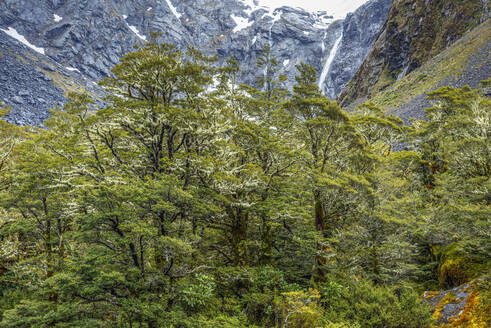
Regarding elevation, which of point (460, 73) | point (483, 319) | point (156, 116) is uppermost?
point (460, 73)

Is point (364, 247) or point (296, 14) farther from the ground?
point (296, 14)

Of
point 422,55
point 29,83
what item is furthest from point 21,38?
point 422,55

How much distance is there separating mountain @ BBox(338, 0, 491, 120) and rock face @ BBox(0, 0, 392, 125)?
5310cm

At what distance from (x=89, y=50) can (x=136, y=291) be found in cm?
15701

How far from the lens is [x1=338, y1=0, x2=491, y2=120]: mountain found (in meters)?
36.6

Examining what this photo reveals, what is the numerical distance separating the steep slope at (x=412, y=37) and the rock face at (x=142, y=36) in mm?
51640

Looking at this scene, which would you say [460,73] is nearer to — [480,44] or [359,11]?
[480,44]

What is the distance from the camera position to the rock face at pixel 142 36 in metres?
102

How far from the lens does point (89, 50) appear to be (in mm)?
129000

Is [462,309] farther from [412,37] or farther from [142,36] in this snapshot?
[142,36]

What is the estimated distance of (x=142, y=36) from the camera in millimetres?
166750

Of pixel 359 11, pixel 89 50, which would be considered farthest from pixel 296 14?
pixel 89 50

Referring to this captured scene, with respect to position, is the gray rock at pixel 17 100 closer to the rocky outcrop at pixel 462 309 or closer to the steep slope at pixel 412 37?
the steep slope at pixel 412 37

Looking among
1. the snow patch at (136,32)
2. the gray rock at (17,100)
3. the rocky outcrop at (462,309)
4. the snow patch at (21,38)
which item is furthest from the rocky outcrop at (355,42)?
the snow patch at (21,38)
